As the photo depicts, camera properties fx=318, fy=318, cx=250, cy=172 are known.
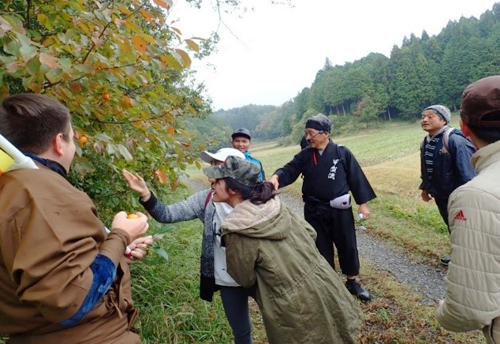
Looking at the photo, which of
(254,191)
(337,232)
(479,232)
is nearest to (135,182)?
(254,191)

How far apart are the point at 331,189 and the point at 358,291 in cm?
145

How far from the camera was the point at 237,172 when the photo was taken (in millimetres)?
2281

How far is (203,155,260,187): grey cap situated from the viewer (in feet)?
7.48

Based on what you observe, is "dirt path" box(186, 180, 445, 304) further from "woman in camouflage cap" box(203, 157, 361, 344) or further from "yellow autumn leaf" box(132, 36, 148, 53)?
"yellow autumn leaf" box(132, 36, 148, 53)

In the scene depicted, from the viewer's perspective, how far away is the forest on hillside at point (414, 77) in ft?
177

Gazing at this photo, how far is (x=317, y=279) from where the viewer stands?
2.11 m

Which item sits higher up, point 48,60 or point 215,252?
point 48,60

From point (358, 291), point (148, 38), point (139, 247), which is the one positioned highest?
point (148, 38)

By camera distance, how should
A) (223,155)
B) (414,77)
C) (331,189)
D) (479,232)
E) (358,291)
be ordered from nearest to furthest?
1. (479,232)
2. (223,155)
3. (331,189)
4. (358,291)
5. (414,77)

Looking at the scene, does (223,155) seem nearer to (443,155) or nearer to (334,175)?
(334,175)

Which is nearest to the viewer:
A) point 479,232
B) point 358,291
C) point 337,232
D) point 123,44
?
point 479,232

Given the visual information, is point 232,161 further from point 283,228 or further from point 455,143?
point 455,143

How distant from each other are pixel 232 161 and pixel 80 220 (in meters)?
1.25

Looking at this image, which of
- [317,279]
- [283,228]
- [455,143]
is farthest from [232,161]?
[455,143]
